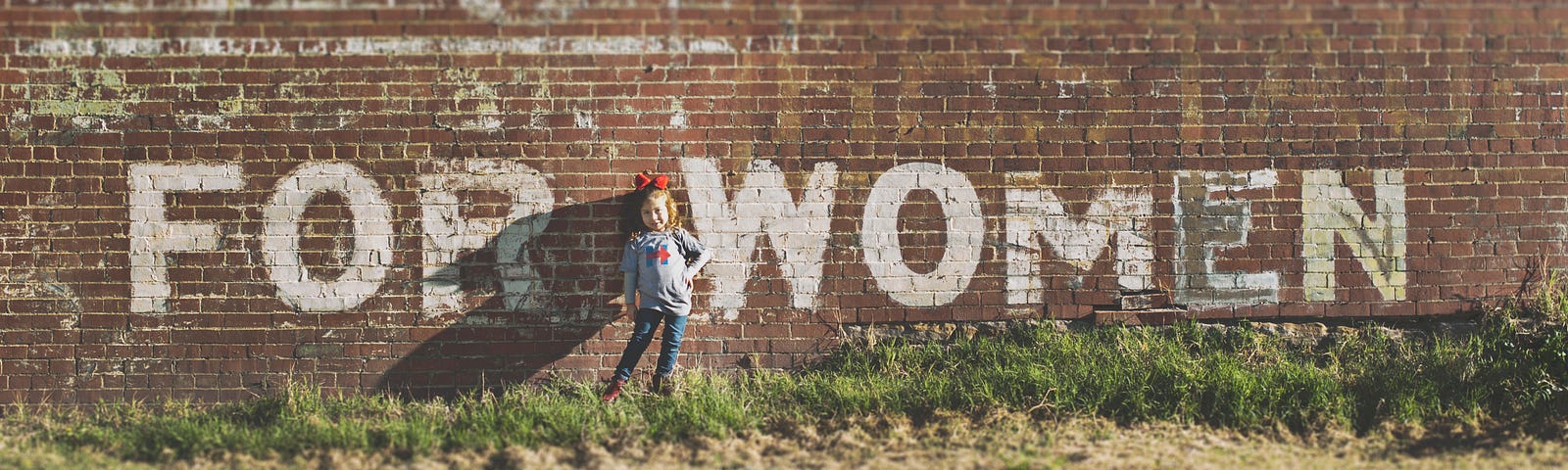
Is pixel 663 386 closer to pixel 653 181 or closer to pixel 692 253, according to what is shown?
pixel 692 253

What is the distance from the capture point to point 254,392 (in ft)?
16.5

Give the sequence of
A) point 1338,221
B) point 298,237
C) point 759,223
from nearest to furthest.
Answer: point 298,237
point 759,223
point 1338,221

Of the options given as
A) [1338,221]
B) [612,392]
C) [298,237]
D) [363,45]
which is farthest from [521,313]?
[1338,221]

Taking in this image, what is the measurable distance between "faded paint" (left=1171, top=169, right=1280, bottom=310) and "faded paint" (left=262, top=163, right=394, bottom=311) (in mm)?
4315

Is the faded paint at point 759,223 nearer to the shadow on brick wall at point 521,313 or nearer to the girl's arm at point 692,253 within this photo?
the girl's arm at point 692,253

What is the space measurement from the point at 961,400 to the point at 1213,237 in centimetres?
179

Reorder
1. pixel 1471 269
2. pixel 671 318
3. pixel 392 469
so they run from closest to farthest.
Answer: pixel 392 469
pixel 671 318
pixel 1471 269

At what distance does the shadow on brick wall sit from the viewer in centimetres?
506

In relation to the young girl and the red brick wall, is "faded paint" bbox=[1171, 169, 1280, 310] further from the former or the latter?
the young girl

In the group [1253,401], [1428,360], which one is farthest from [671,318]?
[1428,360]

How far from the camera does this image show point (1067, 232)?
5.17 meters

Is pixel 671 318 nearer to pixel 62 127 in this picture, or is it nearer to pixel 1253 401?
pixel 1253 401

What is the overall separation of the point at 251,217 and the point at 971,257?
3868 mm

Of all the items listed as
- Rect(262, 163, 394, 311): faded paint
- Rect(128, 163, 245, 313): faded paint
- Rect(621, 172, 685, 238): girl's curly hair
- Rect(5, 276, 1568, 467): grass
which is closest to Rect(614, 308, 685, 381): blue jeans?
Rect(5, 276, 1568, 467): grass
